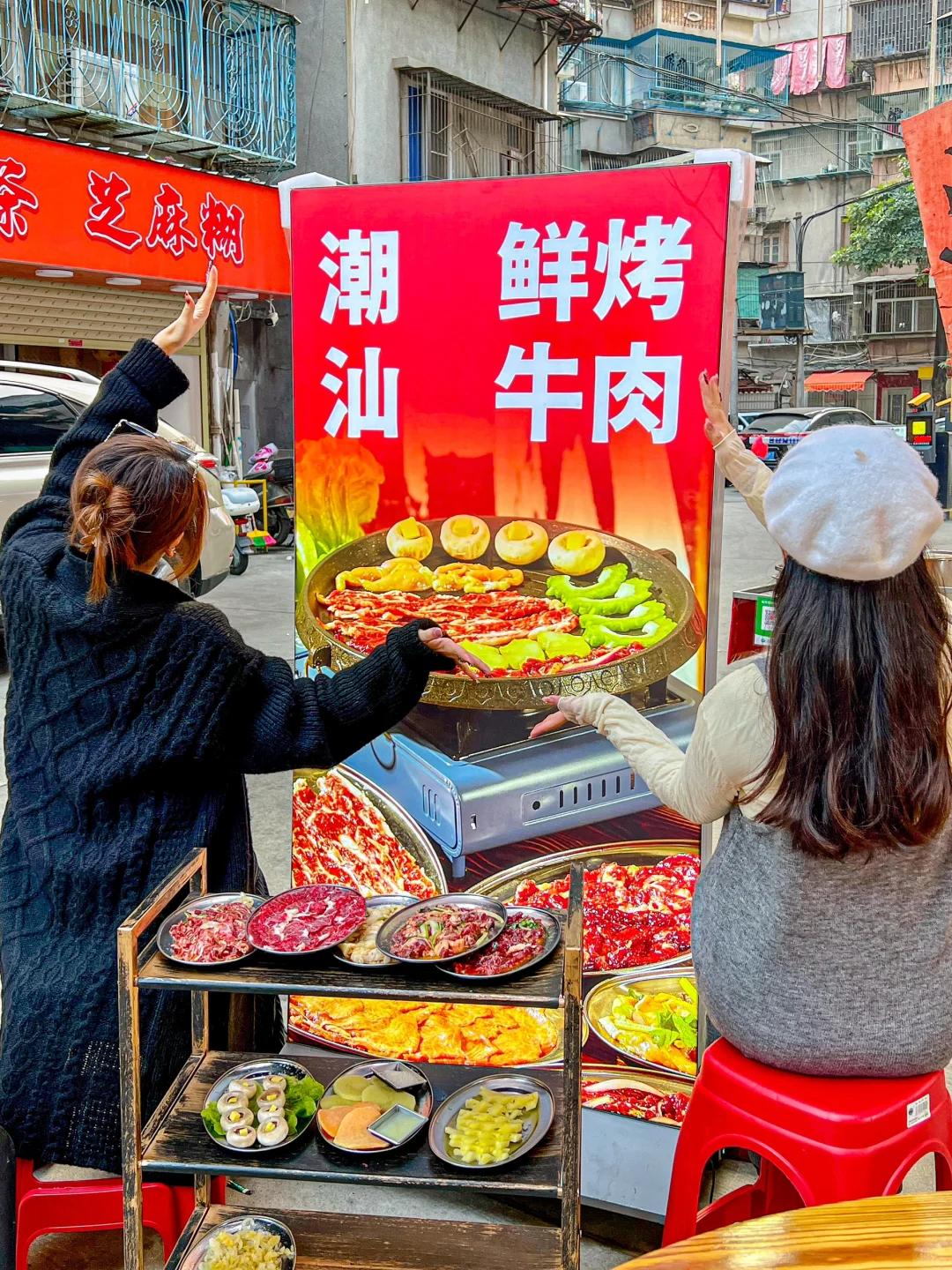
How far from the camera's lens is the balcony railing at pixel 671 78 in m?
29.9

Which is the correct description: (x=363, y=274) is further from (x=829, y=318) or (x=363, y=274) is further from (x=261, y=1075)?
(x=829, y=318)

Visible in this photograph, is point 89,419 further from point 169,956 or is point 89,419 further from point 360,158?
point 360,158

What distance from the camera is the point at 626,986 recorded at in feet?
7.61


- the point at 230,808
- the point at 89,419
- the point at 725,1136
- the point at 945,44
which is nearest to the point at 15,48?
the point at 89,419

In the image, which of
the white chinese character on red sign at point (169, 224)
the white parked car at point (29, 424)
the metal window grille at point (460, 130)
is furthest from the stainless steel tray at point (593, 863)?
the metal window grille at point (460, 130)

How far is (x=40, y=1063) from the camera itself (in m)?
1.70

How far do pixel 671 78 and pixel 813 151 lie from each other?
17.1 ft

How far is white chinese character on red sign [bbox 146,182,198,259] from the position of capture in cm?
1005

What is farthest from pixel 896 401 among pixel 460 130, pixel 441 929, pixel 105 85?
pixel 441 929

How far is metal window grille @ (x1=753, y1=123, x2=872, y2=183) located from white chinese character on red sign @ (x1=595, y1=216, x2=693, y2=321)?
33492mm

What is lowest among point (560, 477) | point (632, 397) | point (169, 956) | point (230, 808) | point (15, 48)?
point (169, 956)

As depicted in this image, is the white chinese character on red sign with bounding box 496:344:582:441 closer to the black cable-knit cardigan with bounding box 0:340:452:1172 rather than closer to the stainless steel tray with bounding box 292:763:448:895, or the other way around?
the black cable-knit cardigan with bounding box 0:340:452:1172

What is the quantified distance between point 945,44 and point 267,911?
35940mm

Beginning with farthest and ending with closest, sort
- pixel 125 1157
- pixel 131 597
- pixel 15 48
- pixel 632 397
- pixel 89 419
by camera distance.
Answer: pixel 15 48 < pixel 632 397 < pixel 89 419 < pixel 131 597 < pixel 125 1157
